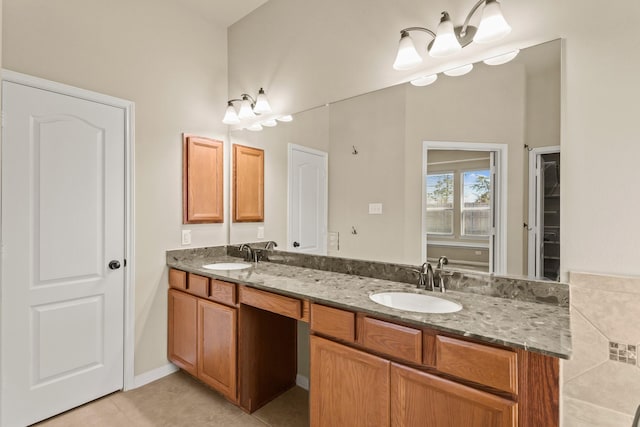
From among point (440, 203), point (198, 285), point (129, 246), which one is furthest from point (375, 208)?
point (129, 246)

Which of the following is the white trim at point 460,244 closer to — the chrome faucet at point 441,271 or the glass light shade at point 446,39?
the chrome faucet at point 441,271

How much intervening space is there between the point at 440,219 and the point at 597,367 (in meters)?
0.89

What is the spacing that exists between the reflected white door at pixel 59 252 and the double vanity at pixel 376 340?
51cm

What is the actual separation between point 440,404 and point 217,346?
1.48m

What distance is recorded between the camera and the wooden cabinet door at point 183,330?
238cm

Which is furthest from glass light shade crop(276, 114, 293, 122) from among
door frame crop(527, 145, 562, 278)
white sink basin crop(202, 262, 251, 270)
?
door frame crop(527, 145, 562, 278)

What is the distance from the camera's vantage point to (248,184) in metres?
2.87

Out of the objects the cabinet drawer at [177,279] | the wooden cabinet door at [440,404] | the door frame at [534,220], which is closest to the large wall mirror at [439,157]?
the door frame at [534,220]

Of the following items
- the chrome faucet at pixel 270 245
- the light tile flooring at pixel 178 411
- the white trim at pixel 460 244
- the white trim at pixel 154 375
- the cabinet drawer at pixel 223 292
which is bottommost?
the light tile flooring at pixel 178 411

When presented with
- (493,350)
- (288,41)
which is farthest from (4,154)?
(493,350)

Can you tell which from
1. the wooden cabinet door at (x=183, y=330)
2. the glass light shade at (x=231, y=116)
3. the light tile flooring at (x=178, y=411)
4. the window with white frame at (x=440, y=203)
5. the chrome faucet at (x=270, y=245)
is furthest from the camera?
the glass light shade at (x=231, y=116)

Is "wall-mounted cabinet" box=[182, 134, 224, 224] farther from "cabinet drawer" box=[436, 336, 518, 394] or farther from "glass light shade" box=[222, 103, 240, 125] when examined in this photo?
"cabinet drawer" box=[436, 336, 518, 394]

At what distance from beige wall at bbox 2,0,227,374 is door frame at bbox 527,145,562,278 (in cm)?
235

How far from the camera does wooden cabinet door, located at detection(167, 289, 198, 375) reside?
7.79ft
